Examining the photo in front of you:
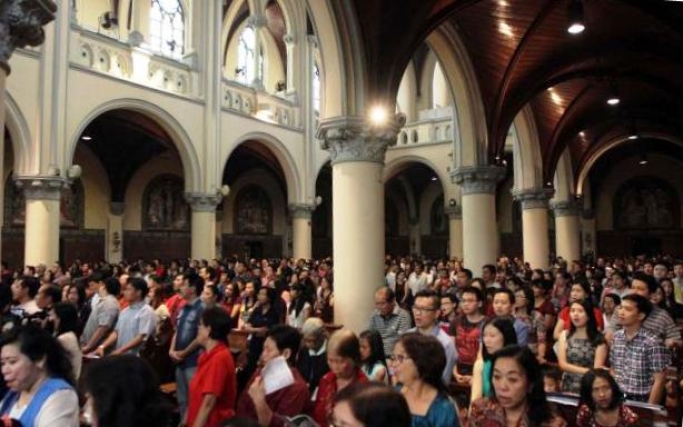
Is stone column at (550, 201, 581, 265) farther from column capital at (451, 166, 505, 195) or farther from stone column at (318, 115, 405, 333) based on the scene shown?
stone column at (318, 115, 405, 333)

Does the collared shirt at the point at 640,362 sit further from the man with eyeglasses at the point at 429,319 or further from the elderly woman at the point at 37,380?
the elderly woman at the point at 37,380

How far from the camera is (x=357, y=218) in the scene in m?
8.64

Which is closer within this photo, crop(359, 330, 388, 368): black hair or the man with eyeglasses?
crop(359, 330, 388, 368): black hair

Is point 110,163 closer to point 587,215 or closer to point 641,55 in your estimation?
point 641,55

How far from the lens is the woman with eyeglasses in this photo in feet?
9.63

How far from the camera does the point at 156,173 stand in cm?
2323

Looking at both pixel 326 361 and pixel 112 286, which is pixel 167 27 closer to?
pixel 112 286

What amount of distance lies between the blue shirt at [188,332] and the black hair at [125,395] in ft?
11.0

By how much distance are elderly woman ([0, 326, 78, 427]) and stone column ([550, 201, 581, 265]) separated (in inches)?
851

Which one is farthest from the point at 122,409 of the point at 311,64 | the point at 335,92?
the point at 311,64

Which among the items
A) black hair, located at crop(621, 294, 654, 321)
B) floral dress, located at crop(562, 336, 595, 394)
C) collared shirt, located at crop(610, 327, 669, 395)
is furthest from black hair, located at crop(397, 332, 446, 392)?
floral dress, located at crop(562, 336, 595, 394)

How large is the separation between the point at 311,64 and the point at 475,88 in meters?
10.3

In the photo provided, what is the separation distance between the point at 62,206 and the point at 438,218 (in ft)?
57.7

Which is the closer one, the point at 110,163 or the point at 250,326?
the point at 250,326
